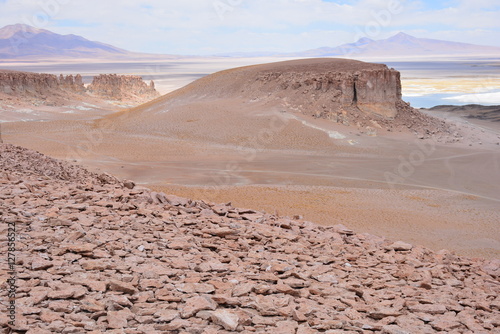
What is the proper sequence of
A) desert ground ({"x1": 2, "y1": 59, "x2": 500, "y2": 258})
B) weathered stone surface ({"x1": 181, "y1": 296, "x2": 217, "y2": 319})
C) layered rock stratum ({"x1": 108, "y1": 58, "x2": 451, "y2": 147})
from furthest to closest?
layered rock stratum ({"x1": 108, "y1": 58, "x2": 451, "y2": 147}) → desert ground ({"x1": 2, "y1": 59, "x2": 500, "y2": 258}) → weathered stone surface ({"x1": 181, "y1": 296, "x2": 217, "y2": 319})

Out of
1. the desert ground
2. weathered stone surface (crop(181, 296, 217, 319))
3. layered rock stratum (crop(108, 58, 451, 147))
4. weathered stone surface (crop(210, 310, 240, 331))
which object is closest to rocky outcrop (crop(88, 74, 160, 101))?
the desert ground

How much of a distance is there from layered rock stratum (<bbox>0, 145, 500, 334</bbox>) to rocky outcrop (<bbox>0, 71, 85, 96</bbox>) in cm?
4123

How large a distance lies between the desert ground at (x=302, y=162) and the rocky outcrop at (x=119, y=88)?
2675 cm

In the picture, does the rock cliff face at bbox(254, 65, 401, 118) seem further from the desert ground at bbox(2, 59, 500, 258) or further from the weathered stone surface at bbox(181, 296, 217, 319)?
the weathered stone surface at bbox(181, 296, 217, 319)

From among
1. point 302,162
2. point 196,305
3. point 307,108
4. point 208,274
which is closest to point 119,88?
point 307,108

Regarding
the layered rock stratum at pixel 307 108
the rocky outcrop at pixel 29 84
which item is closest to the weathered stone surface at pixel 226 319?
the layered rock stratum at pixel 307 108

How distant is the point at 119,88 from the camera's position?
206 feet

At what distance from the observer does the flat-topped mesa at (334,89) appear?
29234mm

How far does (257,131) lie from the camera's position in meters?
27.8

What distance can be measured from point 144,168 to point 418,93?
53333 mm

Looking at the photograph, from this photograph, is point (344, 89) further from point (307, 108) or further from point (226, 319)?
point (226, 319)

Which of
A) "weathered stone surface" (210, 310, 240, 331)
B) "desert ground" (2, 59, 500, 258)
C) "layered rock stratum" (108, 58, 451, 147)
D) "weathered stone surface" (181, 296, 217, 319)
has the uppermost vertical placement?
"layered rock stratum" (108, 58, 451, 147)

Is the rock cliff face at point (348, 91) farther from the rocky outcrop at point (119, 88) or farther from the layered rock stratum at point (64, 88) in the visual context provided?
the rocky outcrop at point (119, 88)

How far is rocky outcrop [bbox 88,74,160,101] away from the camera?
2403 inches
